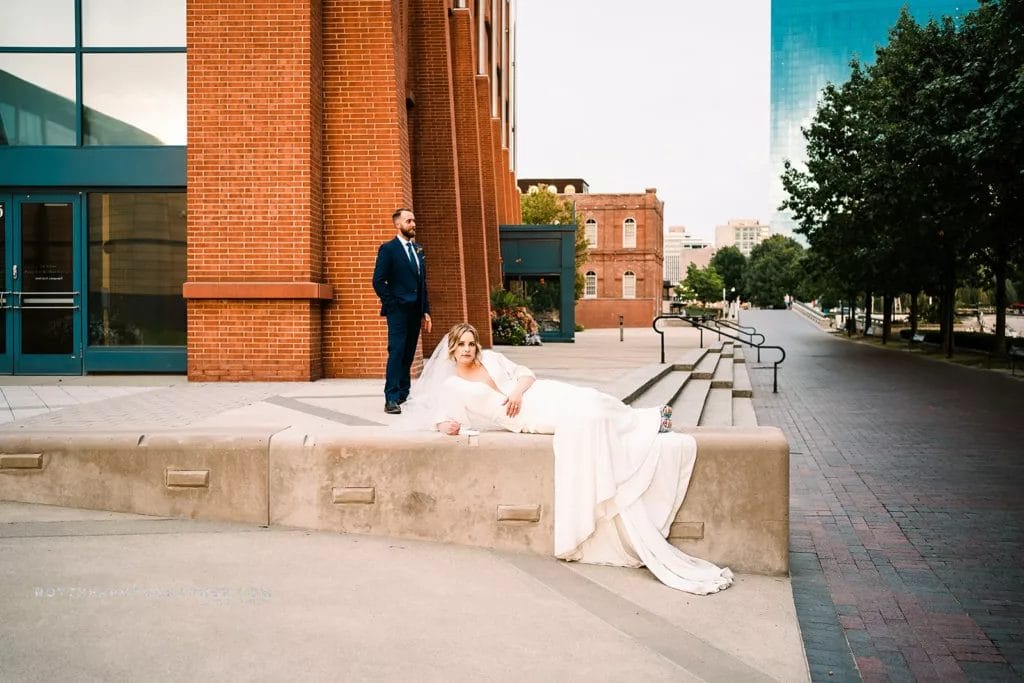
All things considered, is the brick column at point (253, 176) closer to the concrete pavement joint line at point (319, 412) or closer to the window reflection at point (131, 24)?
the window reflection at point (131, 24)

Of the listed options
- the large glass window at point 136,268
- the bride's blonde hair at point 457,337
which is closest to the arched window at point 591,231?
the large glass window at point 136,268

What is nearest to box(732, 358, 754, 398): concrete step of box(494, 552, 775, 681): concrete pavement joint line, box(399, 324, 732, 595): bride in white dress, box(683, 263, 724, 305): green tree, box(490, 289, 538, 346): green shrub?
box(490, 289, 538, 346): green shrub

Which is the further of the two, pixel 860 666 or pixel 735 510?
pixel 735 510

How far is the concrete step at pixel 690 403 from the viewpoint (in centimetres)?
1068

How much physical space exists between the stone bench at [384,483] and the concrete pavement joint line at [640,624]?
12.6 inches

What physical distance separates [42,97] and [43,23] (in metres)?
1.13

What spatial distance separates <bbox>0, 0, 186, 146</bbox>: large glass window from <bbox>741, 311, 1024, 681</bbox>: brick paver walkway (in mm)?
10416

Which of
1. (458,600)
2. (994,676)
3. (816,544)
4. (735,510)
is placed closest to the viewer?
(994,676)

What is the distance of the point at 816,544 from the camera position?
22.2 feet

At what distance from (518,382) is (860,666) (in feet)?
9.12

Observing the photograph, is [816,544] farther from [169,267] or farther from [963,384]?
[963,384]

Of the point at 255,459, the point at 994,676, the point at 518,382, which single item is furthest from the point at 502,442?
the point at 994,676

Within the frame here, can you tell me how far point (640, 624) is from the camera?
473 cm

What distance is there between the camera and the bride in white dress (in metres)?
5.68
